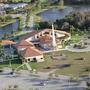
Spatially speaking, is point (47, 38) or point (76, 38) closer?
point (47, 38)

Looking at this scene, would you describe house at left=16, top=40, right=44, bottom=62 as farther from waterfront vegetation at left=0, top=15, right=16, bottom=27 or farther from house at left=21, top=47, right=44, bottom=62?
waterfront vegetation at left=0, top=15, right=16, bottom=27

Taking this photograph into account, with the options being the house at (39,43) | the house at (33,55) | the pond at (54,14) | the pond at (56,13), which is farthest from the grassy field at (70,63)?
the pond at (54,14)

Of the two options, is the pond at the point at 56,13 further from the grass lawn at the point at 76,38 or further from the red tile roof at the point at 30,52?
the red tile roof at the point at 30,52

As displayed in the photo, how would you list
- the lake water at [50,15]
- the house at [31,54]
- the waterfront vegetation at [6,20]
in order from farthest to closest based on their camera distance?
the waterfront vegetation at [6,20] → the lake water at [50,15] → the house at [31,54]

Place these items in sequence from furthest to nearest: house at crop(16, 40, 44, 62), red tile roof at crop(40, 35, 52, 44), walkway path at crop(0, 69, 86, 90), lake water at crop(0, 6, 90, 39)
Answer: lake water at crop(0, 6, 90, 39) < red tile roof at crop(40, 35, 52, 44) < house at crop(16, 40, 44, 62) < walkway path at crop(0, 69, 86, 90)

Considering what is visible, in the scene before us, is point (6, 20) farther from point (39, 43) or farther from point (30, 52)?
point (30, 52)

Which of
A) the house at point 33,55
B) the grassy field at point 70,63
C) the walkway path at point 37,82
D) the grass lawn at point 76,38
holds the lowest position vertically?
the walkway path at point 37,82

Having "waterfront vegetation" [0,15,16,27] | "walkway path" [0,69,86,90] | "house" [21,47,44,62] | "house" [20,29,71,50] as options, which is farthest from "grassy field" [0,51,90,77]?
"waterfront vegetation" [0,15,16,27]

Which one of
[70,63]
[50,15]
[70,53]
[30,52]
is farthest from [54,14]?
[70,63]

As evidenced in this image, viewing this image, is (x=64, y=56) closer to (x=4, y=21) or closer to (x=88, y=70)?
(x=88, y=70)

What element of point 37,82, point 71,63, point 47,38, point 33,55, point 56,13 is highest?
point 56,13

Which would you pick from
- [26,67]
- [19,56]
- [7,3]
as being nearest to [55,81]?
[26,67]
